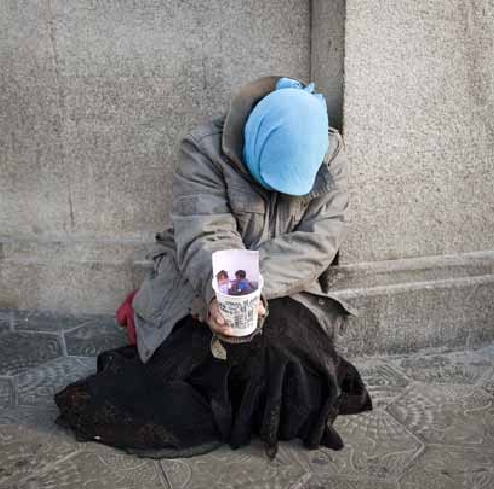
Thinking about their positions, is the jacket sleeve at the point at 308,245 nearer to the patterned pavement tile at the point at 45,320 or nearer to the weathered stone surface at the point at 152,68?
the weathered stone surface at the point at 152,68

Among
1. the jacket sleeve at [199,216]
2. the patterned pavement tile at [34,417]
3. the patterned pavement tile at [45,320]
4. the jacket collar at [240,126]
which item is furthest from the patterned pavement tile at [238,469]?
the patterned pavement tile at [45,320]

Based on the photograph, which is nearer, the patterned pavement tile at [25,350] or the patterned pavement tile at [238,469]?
the patterned pavement tile at [238,469]

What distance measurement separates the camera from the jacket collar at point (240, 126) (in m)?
2.68

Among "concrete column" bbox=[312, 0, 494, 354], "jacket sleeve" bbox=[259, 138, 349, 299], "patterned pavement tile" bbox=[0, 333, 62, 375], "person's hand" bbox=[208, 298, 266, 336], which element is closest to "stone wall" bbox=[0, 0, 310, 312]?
"patterned pavement tile" bbox=[0, 333, 62, 375]

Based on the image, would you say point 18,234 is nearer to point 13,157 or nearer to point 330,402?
point 13,157

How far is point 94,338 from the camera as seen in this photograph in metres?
3.64

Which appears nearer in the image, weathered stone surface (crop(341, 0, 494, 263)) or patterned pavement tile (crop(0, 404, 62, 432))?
patterned pavement tile (crop(0, 404, 62, 432))

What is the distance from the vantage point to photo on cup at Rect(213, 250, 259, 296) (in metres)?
2.22

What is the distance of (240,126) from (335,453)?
1.36 meters

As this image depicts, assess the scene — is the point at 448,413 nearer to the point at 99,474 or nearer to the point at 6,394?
the point at 99,474

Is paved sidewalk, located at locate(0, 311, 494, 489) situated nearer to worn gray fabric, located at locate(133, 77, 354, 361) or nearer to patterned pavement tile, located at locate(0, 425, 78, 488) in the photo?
patterned pavement tile, located at locate(0, 425, 78, 488)

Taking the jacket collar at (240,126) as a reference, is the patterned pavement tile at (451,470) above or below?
below

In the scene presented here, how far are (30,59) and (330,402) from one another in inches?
98.1

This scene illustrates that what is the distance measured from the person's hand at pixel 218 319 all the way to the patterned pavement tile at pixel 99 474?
59cm
